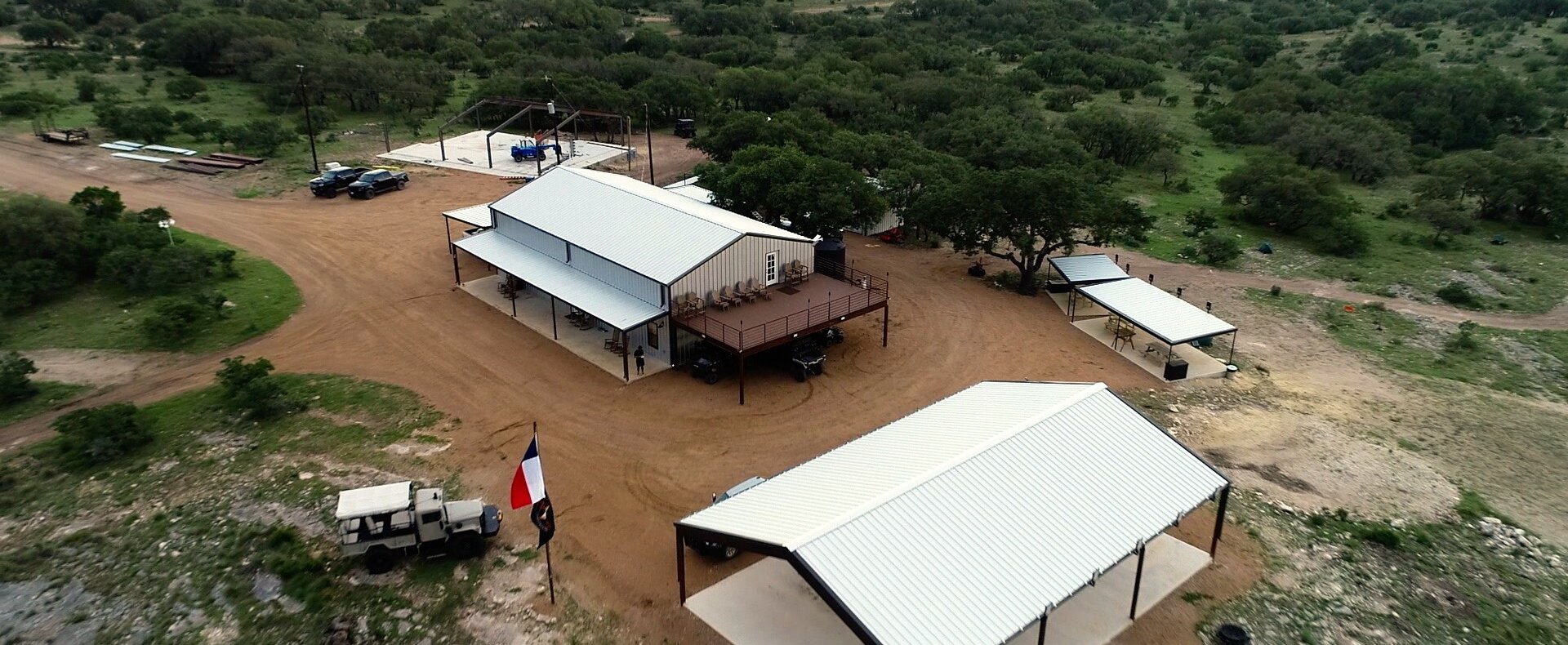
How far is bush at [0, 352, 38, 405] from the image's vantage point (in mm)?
28188

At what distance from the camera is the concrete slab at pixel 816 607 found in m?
19.0

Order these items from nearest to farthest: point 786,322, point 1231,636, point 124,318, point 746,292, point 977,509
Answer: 1. point 977,509
2. point 1231,636
3. point 786,322
4. point 746,292
5. point 124,318

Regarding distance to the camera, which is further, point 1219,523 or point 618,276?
point 618,276

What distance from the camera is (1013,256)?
42344mm

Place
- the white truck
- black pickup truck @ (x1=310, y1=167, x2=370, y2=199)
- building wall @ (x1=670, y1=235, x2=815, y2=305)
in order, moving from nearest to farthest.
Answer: the white truck → building wall @ (x1=670, y1=235, x2=815, y2=305) → black pickup truck @ (x1=310, y1=167, x2=370, y2=199)

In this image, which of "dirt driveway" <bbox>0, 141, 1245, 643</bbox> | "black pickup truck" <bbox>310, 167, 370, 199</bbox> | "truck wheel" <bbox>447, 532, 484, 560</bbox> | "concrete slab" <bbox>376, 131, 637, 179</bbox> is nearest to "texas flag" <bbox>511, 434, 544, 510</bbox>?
"truck wheel" <bbox>447, 532, 484, 560</bbox>

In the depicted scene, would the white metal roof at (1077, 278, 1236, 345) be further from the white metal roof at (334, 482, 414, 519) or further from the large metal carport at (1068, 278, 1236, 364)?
the white metal roof at (334, 482, 414, 519)

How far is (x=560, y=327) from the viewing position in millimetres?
35062

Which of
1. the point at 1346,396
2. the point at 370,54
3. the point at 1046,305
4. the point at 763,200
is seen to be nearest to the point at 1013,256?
the point at 1046,305

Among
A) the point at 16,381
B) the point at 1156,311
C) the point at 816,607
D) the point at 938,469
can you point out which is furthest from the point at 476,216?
the point at 1156,311

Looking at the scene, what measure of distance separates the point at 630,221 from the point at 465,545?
16015 millimetres

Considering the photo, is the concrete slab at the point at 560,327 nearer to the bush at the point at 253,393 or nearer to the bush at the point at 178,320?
the bush at the point at 253,393

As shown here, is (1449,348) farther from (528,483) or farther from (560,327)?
(528,483)

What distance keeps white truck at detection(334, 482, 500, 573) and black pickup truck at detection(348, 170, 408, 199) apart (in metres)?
34.5
